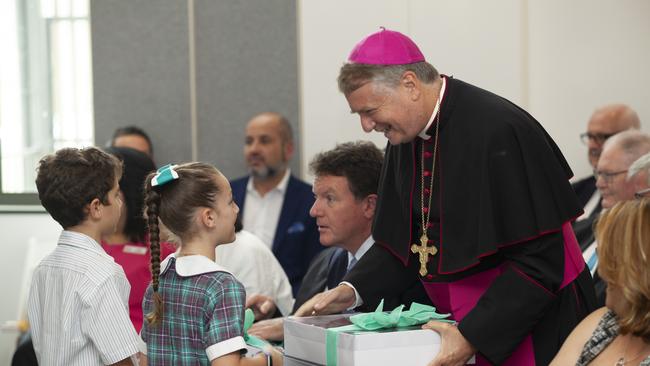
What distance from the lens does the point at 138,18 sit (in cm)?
567

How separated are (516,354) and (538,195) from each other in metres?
0.39

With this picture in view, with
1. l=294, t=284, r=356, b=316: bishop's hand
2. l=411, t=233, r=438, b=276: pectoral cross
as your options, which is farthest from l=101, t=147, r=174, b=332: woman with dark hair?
l=411, t=233, r=438, b=276: pectoral cross

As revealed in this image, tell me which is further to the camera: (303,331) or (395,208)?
(395,208)

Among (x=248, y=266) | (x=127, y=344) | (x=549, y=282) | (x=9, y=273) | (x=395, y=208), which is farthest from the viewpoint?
(x=9, y=273)

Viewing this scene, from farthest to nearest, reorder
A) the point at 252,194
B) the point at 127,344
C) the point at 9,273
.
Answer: the point at 9,273
the point at 252,194
the point at 127,344

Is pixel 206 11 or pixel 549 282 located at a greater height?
pixel 206 11

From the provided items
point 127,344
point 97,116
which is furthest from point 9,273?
point 127,344

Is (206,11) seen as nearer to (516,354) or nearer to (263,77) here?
(263,77)

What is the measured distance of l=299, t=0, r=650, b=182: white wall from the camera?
5.19 m

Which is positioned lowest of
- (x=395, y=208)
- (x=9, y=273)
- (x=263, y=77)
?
(x=9, y=273)

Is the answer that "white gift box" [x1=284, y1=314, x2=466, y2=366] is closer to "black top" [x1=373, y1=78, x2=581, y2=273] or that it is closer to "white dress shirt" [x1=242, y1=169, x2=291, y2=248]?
"black top" [x1=373, y1=78, x2=581, y2=273]

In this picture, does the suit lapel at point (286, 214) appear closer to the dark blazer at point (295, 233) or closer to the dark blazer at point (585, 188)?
the dark blazer at point (295, 233)

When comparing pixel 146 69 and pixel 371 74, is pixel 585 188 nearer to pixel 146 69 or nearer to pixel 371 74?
pixel 146 69

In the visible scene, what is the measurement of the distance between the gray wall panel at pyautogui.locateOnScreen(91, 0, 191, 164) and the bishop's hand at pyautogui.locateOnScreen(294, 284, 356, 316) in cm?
307
